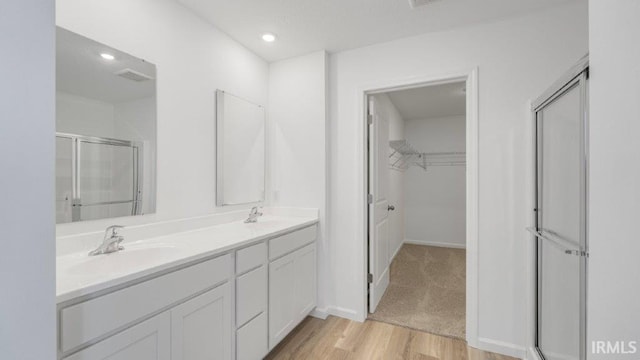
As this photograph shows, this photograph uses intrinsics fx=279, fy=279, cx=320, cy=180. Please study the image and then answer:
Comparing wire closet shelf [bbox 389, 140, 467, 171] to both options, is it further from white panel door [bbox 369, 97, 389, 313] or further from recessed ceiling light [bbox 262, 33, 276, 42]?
recessed ceiling light [bbox 262, 33, 276, 42]

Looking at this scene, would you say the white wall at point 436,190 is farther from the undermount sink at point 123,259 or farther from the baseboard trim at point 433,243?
the undermount sink at point 123,259

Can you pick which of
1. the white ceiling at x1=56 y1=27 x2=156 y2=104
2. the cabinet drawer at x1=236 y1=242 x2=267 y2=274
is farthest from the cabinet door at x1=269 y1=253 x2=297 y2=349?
the white ceiling at x1=56 y1=27 x2=156 y2=104

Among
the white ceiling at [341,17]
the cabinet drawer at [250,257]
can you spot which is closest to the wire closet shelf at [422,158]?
the white ceiling at [341,17]

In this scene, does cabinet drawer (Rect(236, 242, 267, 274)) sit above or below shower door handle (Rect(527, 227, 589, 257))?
below

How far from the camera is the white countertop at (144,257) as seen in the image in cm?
98

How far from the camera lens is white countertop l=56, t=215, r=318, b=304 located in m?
0.98

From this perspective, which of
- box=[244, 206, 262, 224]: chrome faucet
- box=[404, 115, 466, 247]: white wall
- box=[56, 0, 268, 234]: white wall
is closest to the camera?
box=[56, 0, 268, 234]: white wall

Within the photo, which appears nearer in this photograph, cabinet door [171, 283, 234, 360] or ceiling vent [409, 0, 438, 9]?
cabinet door [171, 283, 234, 360]

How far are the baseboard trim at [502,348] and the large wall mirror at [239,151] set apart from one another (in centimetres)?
211

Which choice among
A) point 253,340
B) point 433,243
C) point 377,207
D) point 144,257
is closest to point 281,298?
point 253,340

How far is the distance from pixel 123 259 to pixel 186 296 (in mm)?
383

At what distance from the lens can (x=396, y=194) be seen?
453 centimetres

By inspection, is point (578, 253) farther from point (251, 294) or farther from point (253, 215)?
point (253, 215)

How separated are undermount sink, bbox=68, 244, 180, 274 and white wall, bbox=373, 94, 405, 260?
289 centimetres
